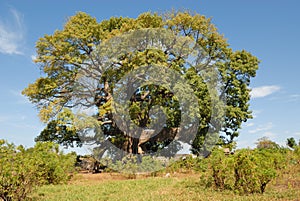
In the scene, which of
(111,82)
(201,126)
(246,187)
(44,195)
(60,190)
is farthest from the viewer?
(111,82)

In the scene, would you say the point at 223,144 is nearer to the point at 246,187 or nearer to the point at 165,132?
the point at 165,132

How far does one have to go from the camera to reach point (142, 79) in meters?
19.1

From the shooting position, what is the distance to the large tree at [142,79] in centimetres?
1828

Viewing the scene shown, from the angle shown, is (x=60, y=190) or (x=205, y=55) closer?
(x=60, y=190)

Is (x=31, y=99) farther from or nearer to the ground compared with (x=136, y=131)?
farther from the ground

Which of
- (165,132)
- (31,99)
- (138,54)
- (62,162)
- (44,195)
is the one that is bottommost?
(44,195)

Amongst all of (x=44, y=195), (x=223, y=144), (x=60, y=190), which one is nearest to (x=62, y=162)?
(x=60, y=190)

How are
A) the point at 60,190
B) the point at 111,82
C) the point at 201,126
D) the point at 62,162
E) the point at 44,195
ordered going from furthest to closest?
the point at 111,82, the point at 201,126, the point at 62,162, the point at 60,190, the point at 44,195

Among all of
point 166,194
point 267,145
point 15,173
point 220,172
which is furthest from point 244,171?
point 267,145

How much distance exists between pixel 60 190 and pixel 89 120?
8026 millimetres

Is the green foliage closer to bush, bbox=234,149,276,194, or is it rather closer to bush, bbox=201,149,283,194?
bush, bbox=201,149,283,194

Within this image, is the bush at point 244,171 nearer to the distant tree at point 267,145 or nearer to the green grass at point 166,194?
the green grass at point 166,194

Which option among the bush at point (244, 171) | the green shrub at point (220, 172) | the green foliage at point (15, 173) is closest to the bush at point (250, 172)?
the bush at point (244, 171)

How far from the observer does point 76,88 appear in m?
20.2
